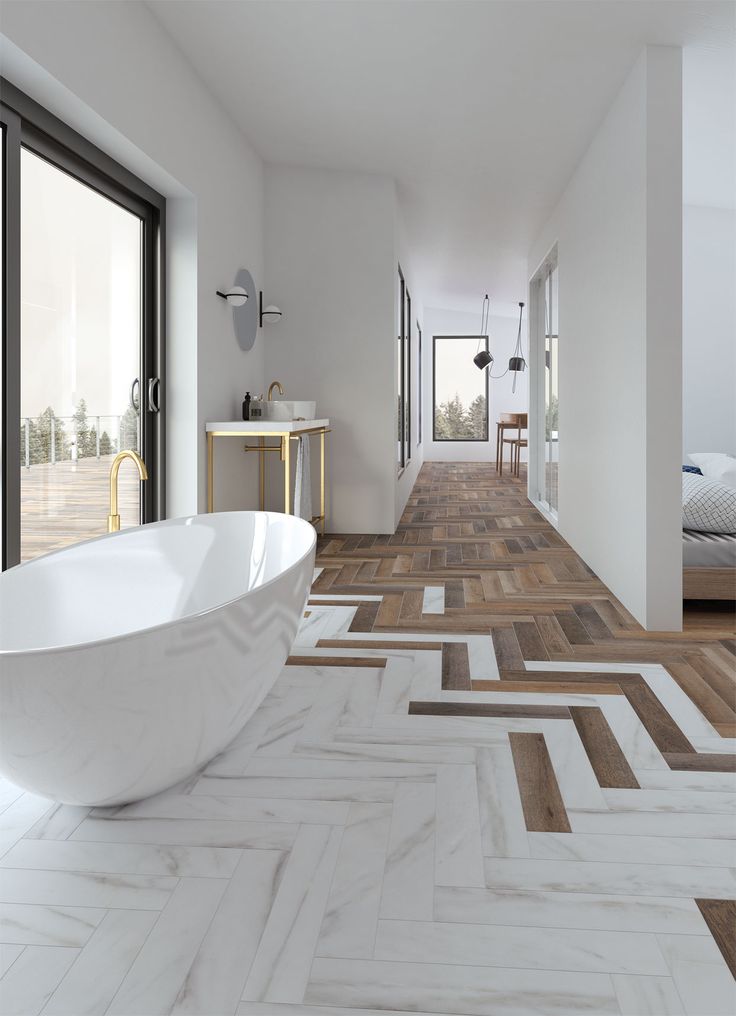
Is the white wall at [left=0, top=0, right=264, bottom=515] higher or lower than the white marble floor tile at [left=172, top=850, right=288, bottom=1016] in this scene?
higher

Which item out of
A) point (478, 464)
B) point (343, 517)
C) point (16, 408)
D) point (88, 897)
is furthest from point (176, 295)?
point (478, 464)

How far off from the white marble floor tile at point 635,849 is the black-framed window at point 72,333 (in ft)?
6.67

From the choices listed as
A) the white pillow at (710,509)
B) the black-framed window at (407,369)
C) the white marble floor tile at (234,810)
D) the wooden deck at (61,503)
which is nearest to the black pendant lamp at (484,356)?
the black-framed window at (407,369)

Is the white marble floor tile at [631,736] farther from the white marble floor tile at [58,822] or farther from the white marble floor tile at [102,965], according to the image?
the white marble floor tile at [58,822]

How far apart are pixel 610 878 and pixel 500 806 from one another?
13.3 inches

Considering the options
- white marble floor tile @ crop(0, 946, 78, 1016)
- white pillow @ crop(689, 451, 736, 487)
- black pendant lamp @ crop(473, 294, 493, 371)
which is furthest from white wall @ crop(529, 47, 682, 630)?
black pendant lamp @ crop(473, 294, 493, 371)

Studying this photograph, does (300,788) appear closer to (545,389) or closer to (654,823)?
(654,823)

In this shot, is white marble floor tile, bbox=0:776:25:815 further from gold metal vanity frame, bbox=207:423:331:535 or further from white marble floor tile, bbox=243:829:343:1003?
gold metal vanity frame, bbox=207:423:331:535

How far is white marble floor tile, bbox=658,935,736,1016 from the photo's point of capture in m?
1.21

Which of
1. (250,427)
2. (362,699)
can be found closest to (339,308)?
(250,427)

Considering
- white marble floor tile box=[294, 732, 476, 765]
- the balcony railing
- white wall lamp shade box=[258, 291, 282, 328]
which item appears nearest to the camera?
white marble floor tile box=[294, 732, 476, 765]

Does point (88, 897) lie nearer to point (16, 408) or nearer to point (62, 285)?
point (16, 408)

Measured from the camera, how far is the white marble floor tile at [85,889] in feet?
4.83

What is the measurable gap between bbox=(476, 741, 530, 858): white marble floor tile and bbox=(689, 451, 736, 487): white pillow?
3.03m
